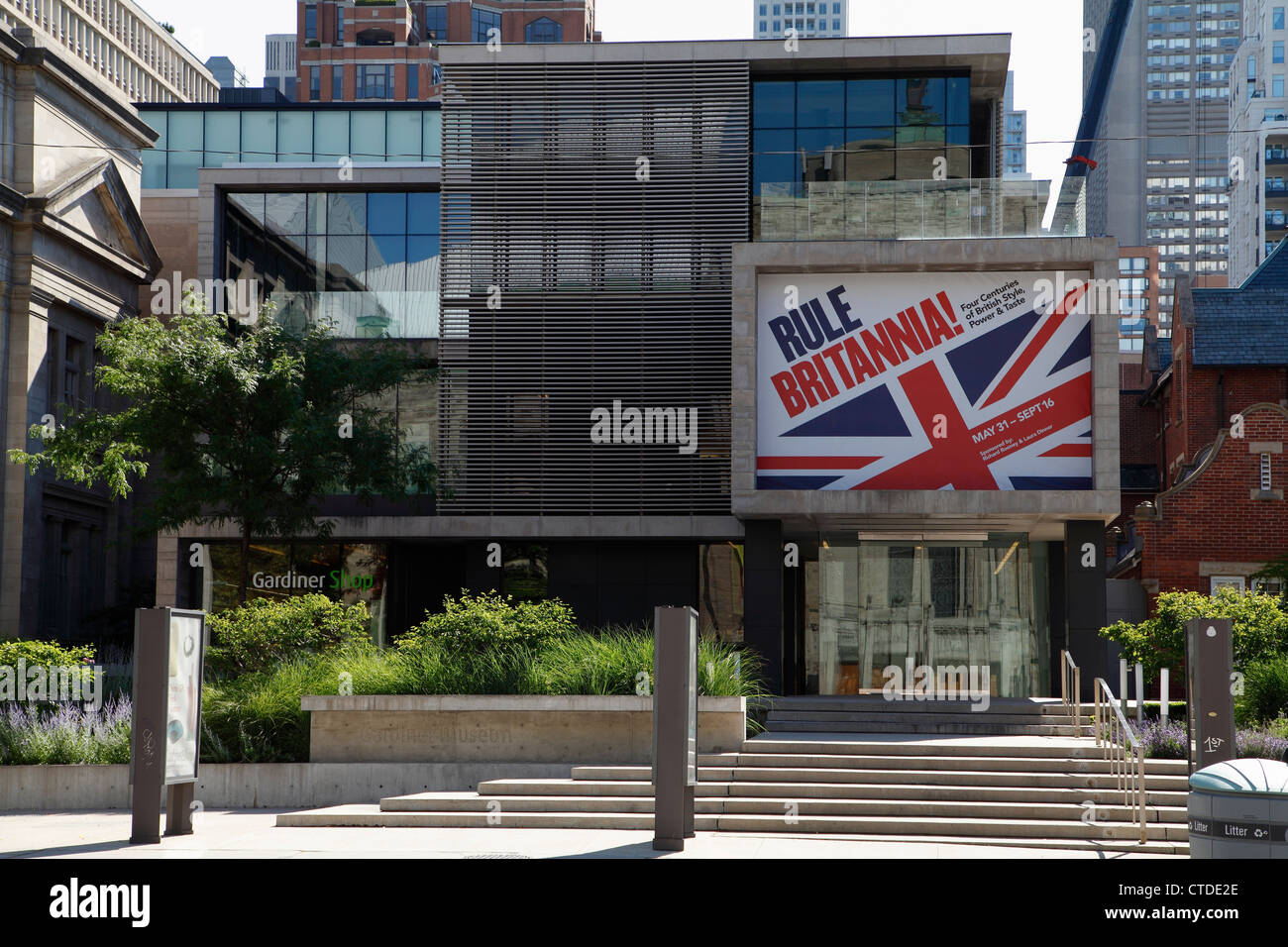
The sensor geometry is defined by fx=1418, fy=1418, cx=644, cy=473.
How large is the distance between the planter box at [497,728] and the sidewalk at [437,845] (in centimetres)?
263

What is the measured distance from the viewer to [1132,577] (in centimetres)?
3869

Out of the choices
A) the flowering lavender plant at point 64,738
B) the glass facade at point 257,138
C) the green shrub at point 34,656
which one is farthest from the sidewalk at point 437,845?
the glass facade at point 257,138

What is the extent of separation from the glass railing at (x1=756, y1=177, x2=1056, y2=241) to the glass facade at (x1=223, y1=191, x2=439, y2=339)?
12.6 metres

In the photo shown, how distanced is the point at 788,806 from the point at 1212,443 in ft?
78.0

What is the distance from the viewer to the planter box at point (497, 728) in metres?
19.5

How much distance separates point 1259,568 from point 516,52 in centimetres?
2137

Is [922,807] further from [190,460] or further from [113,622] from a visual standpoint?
[113,622]

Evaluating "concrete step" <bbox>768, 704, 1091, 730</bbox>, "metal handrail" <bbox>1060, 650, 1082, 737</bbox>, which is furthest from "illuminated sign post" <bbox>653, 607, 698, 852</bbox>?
"metal handrail" <bbox>1060, 650, 1082, 737</bbox>

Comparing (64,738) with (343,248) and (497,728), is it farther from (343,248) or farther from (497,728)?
(343,248)

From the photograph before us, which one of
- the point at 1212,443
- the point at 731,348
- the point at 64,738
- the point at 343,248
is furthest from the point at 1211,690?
the point at 343,248

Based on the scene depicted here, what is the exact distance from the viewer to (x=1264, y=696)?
69.1ft

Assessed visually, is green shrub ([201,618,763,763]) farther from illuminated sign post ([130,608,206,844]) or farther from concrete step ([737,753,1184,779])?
illuminated sign post ([130,608,206,844])
